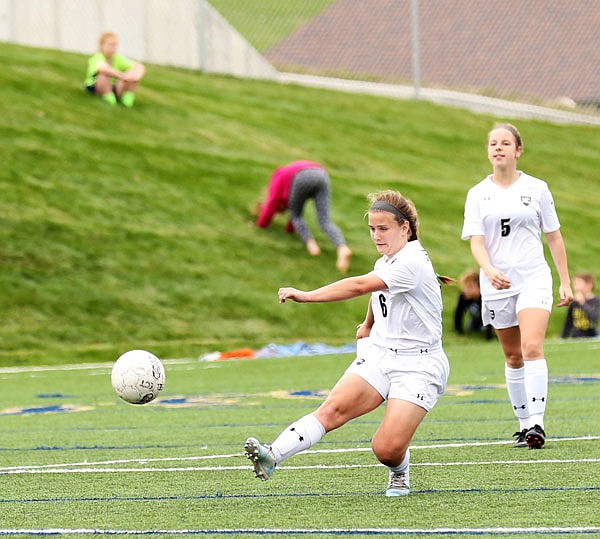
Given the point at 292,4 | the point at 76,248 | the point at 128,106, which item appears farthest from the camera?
the point at 292,4

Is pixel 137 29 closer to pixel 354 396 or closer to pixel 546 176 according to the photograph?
pixel 546 176

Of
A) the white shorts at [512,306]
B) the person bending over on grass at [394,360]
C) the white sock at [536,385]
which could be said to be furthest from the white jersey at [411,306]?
the white shorts at [512,306]

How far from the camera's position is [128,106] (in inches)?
975

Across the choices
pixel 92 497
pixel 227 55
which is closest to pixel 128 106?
pixel 227 55

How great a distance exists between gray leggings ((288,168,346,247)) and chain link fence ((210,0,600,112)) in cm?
1470

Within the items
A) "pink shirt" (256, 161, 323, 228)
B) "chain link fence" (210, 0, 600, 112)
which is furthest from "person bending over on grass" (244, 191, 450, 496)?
"chain link fence" (210, 0, 600, 112)

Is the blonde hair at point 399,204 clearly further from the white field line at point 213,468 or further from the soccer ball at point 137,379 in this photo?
the soccer ball at point 137,379

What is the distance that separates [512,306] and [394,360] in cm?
205

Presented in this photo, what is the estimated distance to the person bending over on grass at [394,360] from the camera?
6168 millimetres

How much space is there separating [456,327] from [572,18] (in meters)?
23.2

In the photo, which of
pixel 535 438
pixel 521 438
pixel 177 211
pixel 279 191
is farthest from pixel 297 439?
pixel 177 211

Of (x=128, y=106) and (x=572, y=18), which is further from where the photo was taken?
(x=572, y=18)

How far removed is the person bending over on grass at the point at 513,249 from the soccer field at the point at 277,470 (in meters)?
0.64

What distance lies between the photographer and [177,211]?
21375 mm
